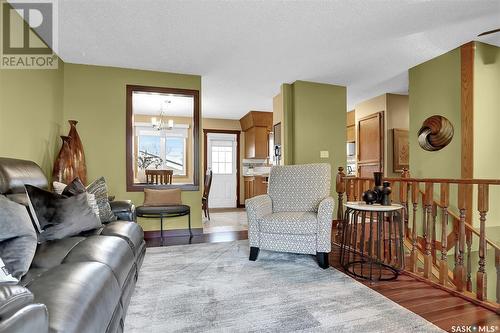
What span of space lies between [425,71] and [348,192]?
83.9 inches

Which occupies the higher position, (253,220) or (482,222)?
(482,222)

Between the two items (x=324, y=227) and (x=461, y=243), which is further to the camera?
(x=324, y=227)

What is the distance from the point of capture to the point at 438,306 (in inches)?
70.6

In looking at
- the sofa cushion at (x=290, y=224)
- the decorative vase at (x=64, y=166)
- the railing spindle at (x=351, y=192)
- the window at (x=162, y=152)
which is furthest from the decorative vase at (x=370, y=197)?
the window at (x=162, y=152)

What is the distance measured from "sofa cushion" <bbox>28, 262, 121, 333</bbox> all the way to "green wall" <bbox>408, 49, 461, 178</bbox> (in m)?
3.96

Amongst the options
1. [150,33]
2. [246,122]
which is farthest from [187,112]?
[150,33]

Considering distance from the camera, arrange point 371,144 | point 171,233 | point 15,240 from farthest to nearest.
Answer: point 371,144 < point 171,233 < point 15,240

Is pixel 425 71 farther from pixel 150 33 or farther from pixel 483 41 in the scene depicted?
pixel 150 33

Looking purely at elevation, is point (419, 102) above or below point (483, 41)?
below

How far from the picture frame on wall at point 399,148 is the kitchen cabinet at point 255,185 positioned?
2.77m

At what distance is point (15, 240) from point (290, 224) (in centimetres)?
197

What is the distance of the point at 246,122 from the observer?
7.01 metres

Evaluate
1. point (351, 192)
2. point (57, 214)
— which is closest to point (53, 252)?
point (57, 214)

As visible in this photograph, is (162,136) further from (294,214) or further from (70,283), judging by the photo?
(70,283)
